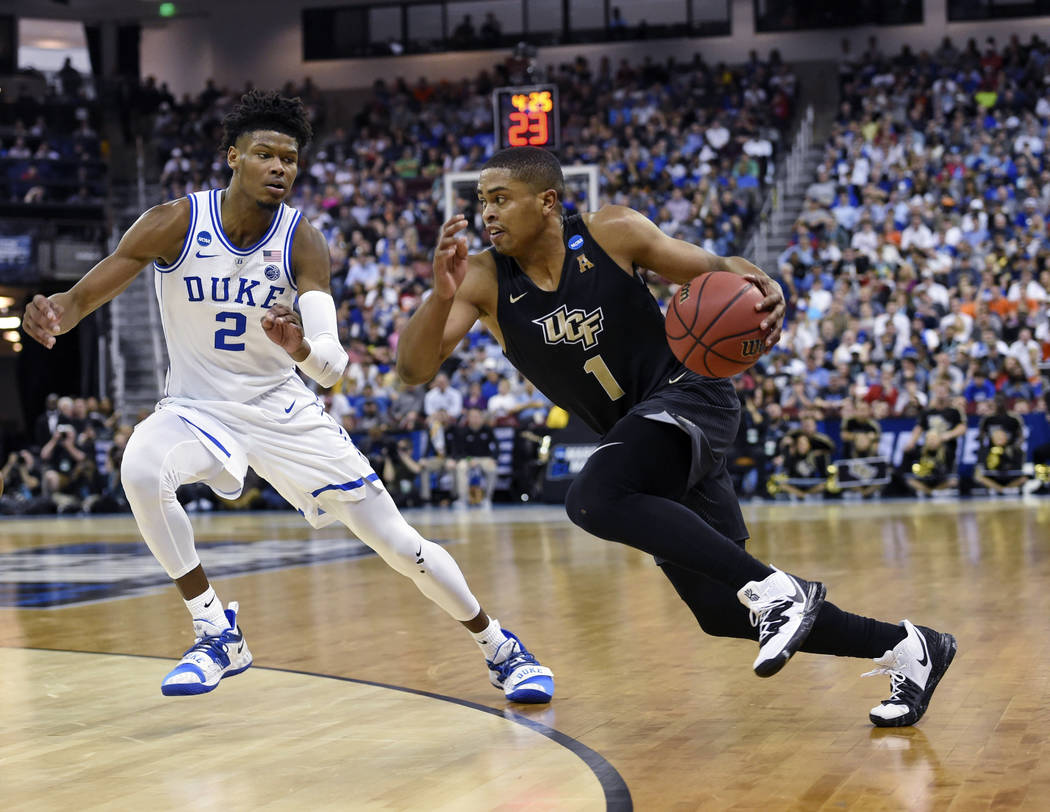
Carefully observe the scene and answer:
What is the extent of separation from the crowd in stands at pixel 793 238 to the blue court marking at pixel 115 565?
5123 millimetres

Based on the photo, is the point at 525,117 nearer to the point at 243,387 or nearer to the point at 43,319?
the point at 243,387

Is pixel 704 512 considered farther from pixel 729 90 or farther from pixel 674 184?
pixel 729 90

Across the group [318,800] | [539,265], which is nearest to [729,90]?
[539,265]

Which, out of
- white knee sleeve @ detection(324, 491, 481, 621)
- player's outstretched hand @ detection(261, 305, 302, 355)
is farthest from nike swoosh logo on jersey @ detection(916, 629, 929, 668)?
player's outstretched hand @ detection(261, 305, 302, 355)

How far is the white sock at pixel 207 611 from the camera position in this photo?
481 cm

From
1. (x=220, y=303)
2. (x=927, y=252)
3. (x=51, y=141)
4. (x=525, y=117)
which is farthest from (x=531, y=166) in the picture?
(x=51, y=141)

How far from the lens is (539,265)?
4559 millimetres

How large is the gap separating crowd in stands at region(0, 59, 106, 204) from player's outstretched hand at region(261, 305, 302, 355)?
2104 centimetres

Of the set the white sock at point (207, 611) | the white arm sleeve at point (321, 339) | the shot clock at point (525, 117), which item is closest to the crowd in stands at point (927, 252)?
the shot clock at point (525, 117)

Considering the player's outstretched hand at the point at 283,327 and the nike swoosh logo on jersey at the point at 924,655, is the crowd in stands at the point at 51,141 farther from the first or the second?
the nike swoosh logo on jersey at the point at 924,655

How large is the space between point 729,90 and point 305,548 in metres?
15.9

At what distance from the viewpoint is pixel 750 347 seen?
411 centimetres

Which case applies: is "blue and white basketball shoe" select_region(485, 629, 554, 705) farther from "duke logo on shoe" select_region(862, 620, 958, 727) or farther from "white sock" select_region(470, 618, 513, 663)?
"duke logo on shoe" select_region(862, 620, 958, 727)

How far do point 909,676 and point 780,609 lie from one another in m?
0.62
